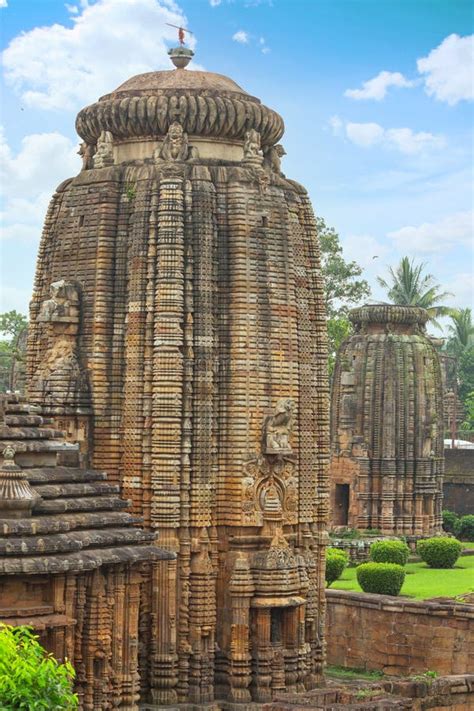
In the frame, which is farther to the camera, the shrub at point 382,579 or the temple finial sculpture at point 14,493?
the shrub at point 382,579

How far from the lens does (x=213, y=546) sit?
25391 mm

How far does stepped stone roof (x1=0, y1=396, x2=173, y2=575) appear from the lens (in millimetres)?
21000

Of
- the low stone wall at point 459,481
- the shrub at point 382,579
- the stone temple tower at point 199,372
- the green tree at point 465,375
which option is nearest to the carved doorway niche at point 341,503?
the low stone wall at point 459,481

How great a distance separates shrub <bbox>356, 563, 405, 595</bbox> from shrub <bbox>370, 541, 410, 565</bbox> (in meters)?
4.72

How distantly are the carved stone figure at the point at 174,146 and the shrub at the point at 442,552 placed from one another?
19.5m

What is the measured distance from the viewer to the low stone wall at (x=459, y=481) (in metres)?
62.3

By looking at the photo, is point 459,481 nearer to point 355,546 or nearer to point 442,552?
point 355,546

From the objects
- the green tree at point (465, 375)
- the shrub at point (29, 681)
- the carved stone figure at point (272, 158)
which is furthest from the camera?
the green tree at point (465, 375)

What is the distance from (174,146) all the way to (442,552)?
19991 mm

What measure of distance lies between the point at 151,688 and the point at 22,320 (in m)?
50.2

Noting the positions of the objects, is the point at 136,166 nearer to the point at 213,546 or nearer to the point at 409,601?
the point at 213,546

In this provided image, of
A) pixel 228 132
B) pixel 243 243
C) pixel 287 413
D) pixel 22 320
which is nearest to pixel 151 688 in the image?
pixel 287 413

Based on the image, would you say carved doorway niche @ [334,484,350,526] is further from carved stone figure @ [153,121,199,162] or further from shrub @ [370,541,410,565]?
carved stone figure @ [153,121,199,162]

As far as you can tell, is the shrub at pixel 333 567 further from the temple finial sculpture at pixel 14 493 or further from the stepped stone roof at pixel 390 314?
the temple finial sculpture at pixel 14 493
